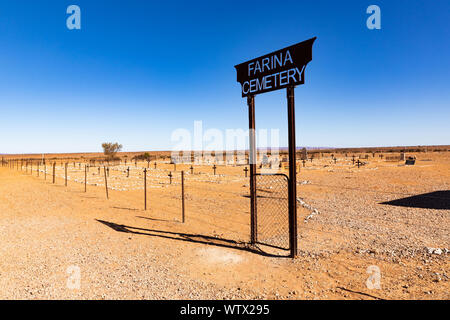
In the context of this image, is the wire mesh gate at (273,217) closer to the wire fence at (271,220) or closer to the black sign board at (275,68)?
the wire fence at (271,220)

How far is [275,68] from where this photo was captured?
5984 mm

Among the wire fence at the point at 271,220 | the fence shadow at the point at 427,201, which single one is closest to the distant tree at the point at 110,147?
the wire fence at the point at 271,220

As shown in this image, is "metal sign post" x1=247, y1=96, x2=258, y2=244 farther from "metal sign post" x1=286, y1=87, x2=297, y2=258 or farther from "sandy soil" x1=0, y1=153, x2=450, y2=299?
"metal sign post" x1=286, y1=87, x2=297, y2=258

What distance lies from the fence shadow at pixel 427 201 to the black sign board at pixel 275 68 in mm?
9309

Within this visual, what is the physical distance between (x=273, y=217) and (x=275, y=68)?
5.95 meters

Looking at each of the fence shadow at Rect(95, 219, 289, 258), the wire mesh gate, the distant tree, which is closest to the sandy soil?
the fence shadow at Rect(95, 219, 289, 258)

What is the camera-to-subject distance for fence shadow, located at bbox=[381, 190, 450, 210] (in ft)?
36.0

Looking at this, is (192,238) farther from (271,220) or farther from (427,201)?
(427,201)

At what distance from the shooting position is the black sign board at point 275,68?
5.49 meters

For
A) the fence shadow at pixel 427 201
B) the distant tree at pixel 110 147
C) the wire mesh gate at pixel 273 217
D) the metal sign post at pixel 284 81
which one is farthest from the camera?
the distant tree at pixel 110 147

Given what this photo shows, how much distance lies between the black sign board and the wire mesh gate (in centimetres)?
230

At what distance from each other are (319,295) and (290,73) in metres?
4.49

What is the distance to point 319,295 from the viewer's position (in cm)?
429
